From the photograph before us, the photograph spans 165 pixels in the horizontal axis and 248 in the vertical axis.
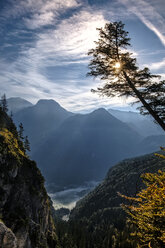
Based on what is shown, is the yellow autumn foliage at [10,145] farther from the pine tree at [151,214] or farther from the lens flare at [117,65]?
the pine tree at [151,214]

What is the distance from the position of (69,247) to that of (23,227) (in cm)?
4580

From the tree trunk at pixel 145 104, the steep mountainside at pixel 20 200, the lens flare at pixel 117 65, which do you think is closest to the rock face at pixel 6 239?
the steep mountainside at pixel 20 200

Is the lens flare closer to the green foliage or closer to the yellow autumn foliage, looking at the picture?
the green foliage

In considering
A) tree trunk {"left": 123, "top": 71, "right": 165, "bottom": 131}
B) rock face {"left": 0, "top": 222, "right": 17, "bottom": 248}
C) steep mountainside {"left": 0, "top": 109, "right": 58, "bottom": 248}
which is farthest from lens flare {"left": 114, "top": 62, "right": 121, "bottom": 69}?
steep mountainside {"left": 0, "top": 109, "right": 58, "bottom": 248}

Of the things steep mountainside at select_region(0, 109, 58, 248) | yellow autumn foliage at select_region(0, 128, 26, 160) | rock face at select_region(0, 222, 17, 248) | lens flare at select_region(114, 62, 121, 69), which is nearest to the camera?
rock face at select_region(0, 222, 17, 248)

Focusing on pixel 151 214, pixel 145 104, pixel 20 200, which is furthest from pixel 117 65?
pixel 20 200

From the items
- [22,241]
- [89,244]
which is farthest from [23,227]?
[89,244]

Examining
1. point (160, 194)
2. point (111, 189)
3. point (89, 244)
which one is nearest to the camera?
point (160, 194)

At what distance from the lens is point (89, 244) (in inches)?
2511

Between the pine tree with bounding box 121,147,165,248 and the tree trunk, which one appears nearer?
the pine tree with bounding box 121,147,165,248

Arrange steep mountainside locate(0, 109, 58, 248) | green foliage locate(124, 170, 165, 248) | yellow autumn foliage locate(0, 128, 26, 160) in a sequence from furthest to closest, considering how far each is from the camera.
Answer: yellow autumn foliage locate(0, 128, 26, 160) → steep mountainside locate(0, 109, 58, 248) → green foliage locate(124, 170, 165, 248)

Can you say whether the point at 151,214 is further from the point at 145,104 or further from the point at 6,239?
the point at 145,104

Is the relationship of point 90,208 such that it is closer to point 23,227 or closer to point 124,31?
point 23,227

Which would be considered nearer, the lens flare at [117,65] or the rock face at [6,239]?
the rock face at [6,239]
